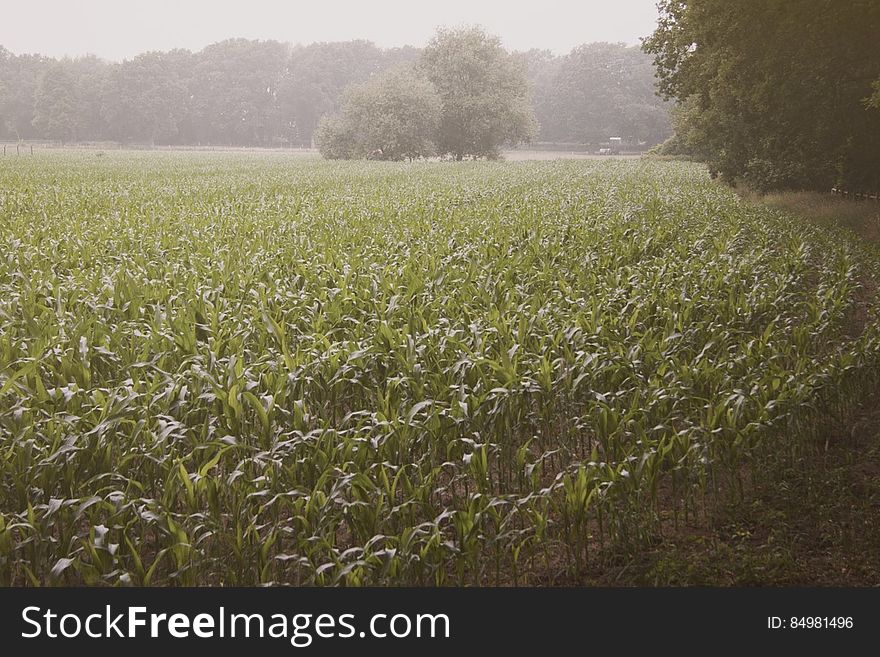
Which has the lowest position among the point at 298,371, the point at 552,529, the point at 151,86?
the point at 552,529

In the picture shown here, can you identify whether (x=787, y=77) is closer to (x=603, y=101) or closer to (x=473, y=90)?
(x=473, y=90)

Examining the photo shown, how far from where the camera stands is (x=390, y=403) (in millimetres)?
6852

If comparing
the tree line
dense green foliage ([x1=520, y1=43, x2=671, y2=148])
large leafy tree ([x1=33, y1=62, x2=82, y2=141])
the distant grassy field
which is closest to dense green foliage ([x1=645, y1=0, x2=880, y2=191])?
the distant grassy field

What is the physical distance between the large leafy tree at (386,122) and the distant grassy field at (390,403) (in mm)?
56275

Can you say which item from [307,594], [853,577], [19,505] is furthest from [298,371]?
[853,577]

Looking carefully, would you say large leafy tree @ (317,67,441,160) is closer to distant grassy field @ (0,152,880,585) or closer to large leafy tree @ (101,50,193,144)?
large leafy tree @ (101,50,193,144)

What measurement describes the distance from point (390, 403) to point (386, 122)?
2493 inches

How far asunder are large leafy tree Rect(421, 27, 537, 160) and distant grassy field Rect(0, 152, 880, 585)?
62.6m

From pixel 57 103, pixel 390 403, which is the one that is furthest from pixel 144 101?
pixel 390 403

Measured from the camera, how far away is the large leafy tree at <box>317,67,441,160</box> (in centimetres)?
6856

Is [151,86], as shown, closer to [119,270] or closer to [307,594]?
[119,270]

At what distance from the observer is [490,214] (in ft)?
66.4

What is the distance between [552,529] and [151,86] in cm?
12312

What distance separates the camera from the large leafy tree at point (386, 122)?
68.6m
